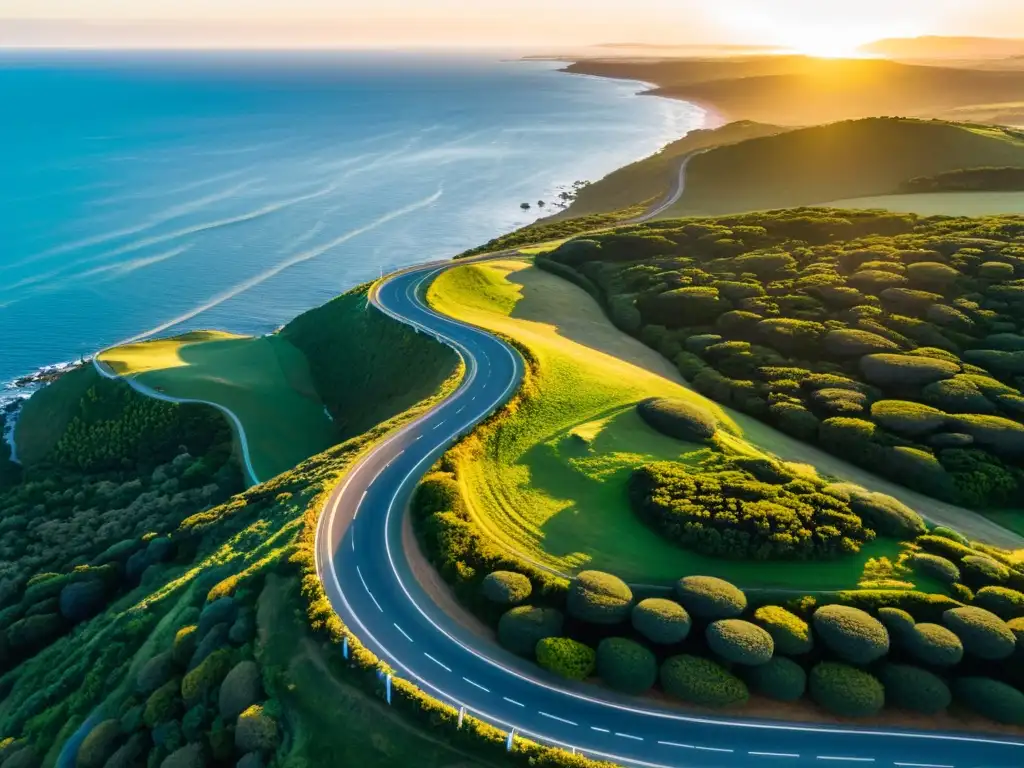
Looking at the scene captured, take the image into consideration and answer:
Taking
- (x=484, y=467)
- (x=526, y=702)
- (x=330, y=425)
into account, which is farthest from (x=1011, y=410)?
(x=330, y=425)

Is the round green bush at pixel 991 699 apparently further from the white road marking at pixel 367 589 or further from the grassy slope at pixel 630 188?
the grassy slope at pixel 630 188

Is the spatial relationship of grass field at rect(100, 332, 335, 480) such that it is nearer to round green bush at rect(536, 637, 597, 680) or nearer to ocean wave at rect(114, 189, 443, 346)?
ocean wave at rect(114, 189, 443, 346)

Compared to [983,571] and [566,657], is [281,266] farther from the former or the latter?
[983,571]

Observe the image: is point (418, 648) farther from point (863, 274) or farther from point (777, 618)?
point (863, 274)

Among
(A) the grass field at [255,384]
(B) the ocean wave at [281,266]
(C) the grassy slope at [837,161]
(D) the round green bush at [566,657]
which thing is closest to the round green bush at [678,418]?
(D) the round green bush at [566,657]

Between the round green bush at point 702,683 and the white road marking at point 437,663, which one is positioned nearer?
the round green bush at point 702,683

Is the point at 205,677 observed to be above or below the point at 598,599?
below

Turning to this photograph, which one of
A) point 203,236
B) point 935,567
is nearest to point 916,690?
point 935,567
